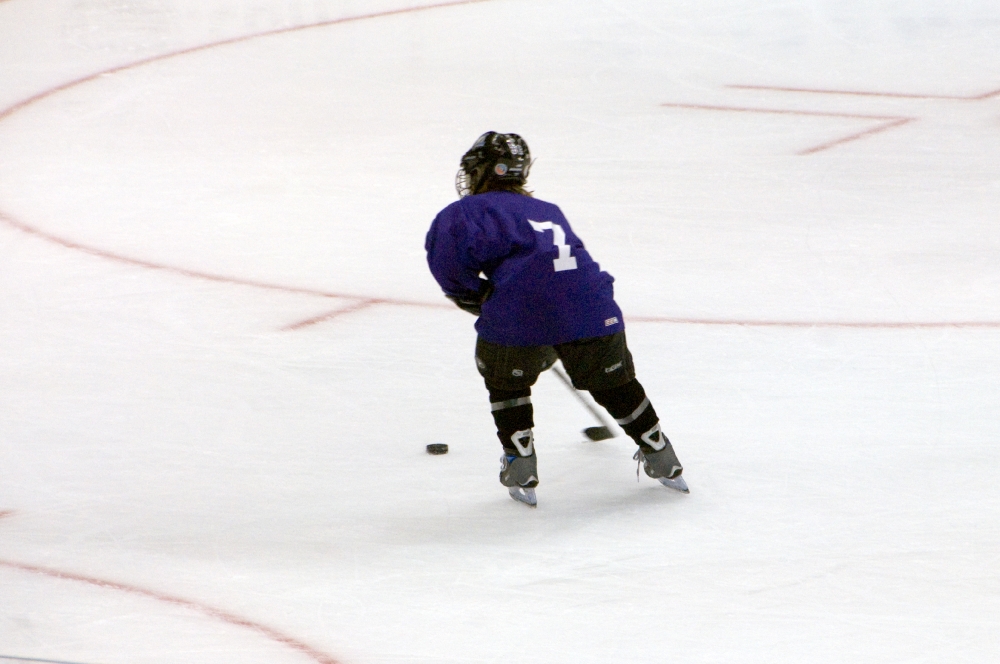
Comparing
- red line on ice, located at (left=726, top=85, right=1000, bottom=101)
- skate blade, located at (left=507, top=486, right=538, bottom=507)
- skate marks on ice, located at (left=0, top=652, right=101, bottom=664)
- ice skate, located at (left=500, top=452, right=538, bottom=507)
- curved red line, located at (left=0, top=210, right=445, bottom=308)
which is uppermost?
skate marks on ice, located at (left=0, top=652, right=101, bottom=664)

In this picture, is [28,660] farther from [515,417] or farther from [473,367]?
[473,367]

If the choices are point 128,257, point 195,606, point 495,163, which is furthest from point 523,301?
point 128,257

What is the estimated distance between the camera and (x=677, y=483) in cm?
321

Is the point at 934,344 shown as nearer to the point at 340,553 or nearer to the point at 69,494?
the point at 340,553

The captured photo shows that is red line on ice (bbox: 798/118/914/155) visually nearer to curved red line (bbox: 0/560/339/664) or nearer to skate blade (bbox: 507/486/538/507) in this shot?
skate blade (bbox: 507/486/538/507)

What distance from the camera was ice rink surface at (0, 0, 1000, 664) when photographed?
263cm

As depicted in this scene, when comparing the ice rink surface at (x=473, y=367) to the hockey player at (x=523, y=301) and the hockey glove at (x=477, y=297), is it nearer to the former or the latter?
the hockey player at (x=523, y=301)

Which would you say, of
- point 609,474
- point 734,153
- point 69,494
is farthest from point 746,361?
point 734,153

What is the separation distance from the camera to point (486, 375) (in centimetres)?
310

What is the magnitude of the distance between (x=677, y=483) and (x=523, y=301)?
0.58 meters

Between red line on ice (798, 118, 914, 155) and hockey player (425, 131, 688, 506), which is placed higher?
hockey player (425, 131, 688, 506)

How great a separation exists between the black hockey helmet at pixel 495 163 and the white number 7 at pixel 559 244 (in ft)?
0.43

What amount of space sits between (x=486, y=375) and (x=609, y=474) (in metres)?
0.46

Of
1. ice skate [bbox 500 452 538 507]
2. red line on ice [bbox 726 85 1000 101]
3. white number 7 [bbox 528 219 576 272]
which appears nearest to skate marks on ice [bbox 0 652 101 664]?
ice skate [bbox 500 452 538 507]
